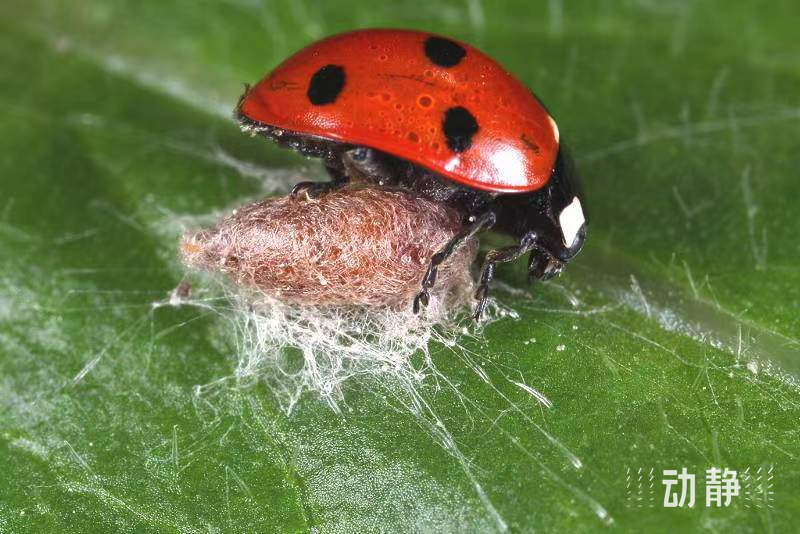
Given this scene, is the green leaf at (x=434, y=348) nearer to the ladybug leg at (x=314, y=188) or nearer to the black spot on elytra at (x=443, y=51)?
the ladybug leg at (x=314, y=188)

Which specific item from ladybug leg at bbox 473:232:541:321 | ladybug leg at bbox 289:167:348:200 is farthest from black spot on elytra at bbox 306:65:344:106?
ladybug leg at bbox 473:232:541:321

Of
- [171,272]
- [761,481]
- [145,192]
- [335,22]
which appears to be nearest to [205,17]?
[335,22]

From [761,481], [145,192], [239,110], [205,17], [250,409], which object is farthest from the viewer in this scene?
[205,17]

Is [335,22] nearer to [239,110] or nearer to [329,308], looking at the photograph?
[239,110]

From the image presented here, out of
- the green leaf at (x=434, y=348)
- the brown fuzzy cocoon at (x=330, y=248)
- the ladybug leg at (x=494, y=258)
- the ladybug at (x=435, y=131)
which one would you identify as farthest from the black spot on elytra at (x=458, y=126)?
the green leaf at (x=434, y=348)

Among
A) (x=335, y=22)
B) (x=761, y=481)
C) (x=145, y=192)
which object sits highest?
(x=335, y=22)

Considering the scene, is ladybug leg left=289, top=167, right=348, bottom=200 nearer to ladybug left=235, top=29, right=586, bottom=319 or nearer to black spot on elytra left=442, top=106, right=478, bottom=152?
ladybug left=235, top=29, right=586, bottom=319

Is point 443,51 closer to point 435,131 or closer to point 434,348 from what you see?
point 435,131

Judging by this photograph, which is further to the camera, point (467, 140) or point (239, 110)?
point (239, 110)
